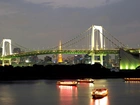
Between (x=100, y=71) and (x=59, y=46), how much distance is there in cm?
853

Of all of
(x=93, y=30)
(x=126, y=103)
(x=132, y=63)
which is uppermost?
(x=93, y=30)

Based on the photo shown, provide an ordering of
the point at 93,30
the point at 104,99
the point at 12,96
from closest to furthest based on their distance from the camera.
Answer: the point at 104,99
the point at 12,96
the point at 93,30

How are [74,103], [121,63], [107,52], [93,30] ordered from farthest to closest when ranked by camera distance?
[121,63], [93,30], [107,52], [74,103]

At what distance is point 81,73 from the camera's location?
74.5 m

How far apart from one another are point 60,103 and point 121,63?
140ft

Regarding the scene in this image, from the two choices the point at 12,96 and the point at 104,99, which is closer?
the point at 104,99

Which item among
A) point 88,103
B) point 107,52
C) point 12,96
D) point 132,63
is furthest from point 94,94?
point 132,63

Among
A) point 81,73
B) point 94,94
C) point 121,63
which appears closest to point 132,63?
point 121,63

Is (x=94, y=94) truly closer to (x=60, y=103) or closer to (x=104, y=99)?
(x=104, y=99)

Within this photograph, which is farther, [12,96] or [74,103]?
[12,96]

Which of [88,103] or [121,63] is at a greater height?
[121,63]

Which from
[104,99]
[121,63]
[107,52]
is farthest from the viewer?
[121,63]

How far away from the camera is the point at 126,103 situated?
32.2 m

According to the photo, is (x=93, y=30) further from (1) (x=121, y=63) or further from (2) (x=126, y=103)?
(2) (x=126, y=103)
